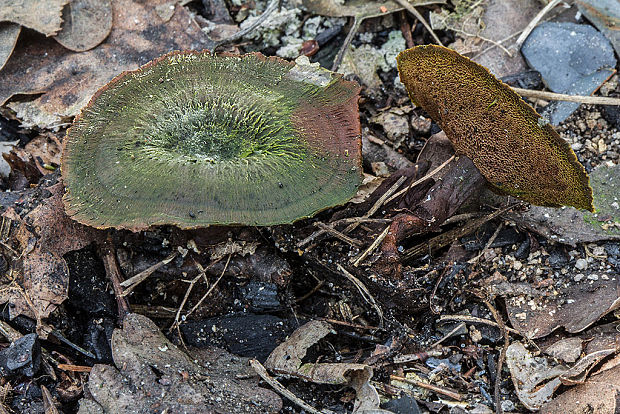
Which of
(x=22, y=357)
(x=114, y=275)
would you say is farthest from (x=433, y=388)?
(x=22, y=357)

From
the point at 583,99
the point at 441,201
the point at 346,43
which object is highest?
the point at 346,43

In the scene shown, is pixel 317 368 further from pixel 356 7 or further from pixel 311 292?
pixel 356 7

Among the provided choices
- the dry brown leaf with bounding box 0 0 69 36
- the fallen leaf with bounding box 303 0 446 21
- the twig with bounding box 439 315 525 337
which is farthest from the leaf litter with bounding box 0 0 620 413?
the fallen leaf with bounding box 303 0 446 21

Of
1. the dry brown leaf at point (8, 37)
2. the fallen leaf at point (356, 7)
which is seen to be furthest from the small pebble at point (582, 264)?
the dry brown leaf at point (8, 37)

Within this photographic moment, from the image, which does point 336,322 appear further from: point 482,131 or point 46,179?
point 46,179

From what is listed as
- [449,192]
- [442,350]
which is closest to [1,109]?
[449,192]

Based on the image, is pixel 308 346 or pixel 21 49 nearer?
pixel 308 346

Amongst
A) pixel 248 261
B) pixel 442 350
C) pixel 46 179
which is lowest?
pixel 442 350
